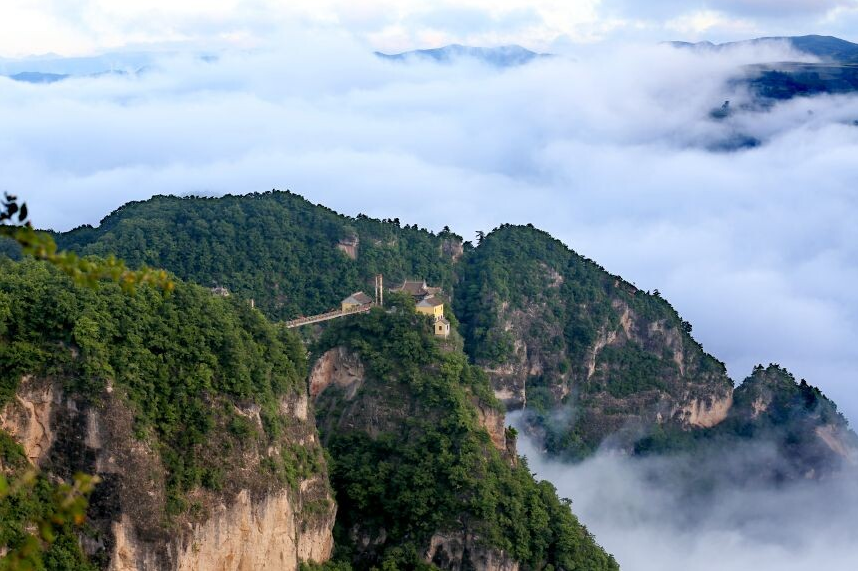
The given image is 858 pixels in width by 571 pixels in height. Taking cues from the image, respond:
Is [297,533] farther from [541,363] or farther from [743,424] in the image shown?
[743,424]

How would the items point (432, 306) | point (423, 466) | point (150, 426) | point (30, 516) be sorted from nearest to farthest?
point (30, 516), point (150, 426), point (423, 466), point (432, 306)

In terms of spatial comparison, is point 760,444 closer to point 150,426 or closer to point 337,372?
point 337,372

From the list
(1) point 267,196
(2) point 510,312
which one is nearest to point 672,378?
(2) point 510,312

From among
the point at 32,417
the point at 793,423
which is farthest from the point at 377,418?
the point at 793,423

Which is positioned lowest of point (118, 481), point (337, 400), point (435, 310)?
point (118, 481)

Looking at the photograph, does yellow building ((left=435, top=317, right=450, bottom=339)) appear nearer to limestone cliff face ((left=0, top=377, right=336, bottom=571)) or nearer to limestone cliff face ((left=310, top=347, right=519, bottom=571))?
limestone cliff face ((left=310, top=347, right=519, bottom=571))

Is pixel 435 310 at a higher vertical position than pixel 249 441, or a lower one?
higher

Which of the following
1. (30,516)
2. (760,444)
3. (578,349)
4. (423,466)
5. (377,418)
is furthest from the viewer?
(760,444)
